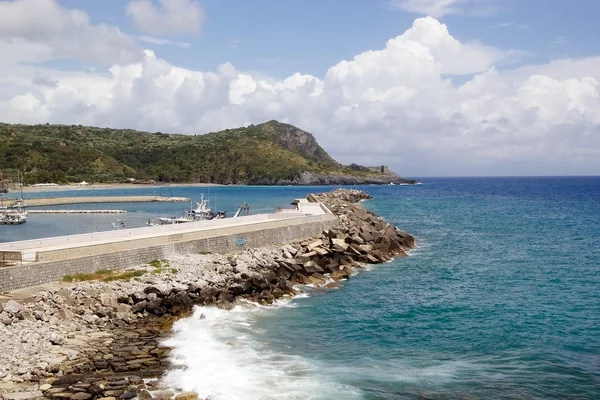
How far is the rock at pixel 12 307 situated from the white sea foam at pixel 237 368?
4.92 metres

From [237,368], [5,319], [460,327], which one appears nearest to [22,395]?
[5,319]

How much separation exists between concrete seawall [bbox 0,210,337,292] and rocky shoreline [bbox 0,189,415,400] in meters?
0.77

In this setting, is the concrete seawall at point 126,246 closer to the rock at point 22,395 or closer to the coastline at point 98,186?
the rock at point 22,395

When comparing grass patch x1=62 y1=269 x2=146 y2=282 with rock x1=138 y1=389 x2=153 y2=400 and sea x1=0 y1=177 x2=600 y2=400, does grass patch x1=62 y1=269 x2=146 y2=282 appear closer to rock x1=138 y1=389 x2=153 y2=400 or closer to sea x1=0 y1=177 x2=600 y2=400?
sea x1=0 y1=177 x2=600 y2=400

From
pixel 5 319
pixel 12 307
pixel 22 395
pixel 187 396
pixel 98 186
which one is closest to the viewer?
pixel 22 395

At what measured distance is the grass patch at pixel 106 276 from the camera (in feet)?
75.9

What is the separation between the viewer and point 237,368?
1720cm

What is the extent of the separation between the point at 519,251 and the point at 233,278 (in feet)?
80.3

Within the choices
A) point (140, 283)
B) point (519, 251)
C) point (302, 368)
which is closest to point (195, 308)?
point (140, 283)

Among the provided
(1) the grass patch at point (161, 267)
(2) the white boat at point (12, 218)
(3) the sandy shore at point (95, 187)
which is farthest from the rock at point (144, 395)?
(3) the sandy shore at point (95, 187)

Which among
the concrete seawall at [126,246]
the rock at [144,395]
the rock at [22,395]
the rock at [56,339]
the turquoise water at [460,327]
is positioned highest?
the concrete seawall at [126,246]

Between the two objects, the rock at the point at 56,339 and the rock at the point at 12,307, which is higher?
the rock at the point at 12,307

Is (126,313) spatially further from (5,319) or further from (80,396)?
(80,396)

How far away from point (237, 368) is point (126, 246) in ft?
39.6
